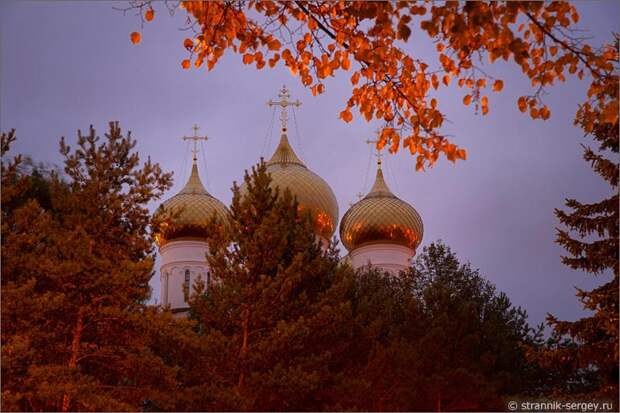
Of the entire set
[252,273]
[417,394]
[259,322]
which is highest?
[252,273]

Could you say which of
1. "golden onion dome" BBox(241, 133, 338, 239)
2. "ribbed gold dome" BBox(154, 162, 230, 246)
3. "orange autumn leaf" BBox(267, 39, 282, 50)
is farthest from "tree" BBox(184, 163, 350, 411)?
"ribbed gold dome" BBox(154, 162, 230, 246)

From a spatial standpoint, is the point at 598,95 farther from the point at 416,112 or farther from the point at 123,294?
the point at 123,294

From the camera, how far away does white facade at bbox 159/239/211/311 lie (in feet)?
127

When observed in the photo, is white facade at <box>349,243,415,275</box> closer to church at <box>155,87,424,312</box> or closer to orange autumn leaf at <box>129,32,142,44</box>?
church at <box>155,87,424,312</box>

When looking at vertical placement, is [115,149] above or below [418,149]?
above

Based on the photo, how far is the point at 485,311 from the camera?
88.7 feet

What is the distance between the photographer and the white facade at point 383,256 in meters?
37.2

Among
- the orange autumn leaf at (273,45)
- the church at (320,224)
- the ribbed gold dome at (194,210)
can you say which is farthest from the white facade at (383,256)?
the orange autumn leaf at (273,45)

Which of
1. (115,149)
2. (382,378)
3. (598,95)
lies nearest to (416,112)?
(598,95)

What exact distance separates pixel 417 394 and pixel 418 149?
1373 centimetres

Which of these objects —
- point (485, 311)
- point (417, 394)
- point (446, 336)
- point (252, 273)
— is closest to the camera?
point (252, 273)

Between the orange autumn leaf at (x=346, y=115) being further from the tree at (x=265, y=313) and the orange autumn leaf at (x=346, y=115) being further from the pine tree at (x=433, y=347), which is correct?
the pine tree at (x=433, y=347)

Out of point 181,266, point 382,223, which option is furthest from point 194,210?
point 382,223

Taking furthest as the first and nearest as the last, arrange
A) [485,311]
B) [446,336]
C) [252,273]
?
[485,311] → [446,336] → [252,273]
